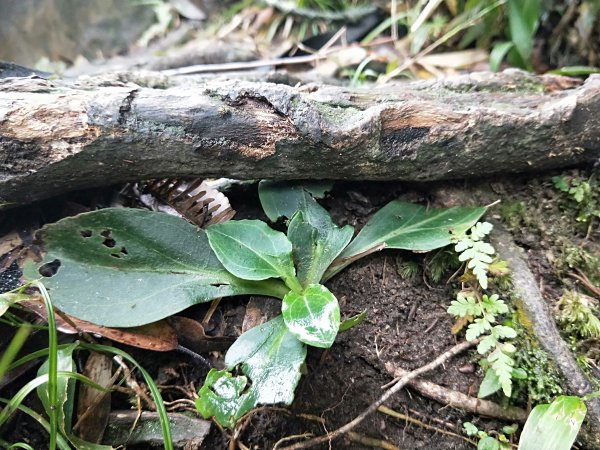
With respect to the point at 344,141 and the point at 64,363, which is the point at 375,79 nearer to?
the point at 344,141

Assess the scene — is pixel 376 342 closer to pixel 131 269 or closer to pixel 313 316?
pixel 313 316

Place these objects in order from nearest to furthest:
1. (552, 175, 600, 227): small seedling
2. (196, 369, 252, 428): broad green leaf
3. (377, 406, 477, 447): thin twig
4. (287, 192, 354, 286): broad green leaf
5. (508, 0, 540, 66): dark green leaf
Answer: (196, 369, 252, 428): broad green leaf, (377, 406, 477, 447): thin twig, (287, 192, 354, 286): broad green leaf, (552, 175, 600, 227): small seedling, (508, 0, 540, 66): dark green leaf

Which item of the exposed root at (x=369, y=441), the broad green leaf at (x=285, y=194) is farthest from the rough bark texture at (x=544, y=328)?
the broad green leaf at (x=285, y=194)

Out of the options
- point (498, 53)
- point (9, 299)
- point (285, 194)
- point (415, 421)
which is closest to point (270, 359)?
point (415, 421)

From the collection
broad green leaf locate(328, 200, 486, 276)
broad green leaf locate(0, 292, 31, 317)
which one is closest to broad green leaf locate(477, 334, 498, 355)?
broad green leaf locate(328, 200, 486, 276)

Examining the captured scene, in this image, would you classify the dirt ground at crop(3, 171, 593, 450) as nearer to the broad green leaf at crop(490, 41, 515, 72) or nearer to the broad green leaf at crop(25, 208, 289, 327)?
the broad green leaf at crop(25, 208, 289, 327)

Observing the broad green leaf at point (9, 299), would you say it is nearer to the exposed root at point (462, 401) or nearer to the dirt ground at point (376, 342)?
the dirt ground at point (376, 342)
